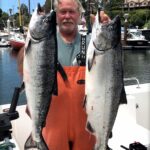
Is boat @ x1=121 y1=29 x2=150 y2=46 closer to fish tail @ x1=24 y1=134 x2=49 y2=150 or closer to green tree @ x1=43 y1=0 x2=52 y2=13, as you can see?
green tree @ x1=43 y1=0 x2=52 y2=13

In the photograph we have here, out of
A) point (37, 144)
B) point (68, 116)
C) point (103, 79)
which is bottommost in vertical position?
point (37, 144)

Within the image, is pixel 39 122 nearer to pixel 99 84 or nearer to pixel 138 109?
pixel 99 84

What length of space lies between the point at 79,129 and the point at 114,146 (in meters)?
1.81

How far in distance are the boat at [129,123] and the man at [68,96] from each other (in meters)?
1.67

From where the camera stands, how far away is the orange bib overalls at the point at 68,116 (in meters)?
3.39

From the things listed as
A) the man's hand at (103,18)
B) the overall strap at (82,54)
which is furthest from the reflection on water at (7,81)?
the man's hand at (103,18)

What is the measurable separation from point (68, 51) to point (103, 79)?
1.91 ft

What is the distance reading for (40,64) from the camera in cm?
288

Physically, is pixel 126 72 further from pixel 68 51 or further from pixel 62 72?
pixel 62 72

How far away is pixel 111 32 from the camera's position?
293 centimetres

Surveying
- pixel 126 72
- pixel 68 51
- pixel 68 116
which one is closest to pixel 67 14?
pixel 68 51

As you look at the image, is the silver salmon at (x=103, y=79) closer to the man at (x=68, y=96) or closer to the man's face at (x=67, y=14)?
the man at (x=68, y=96)

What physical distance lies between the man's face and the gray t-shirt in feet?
0.46

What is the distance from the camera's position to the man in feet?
11.0
